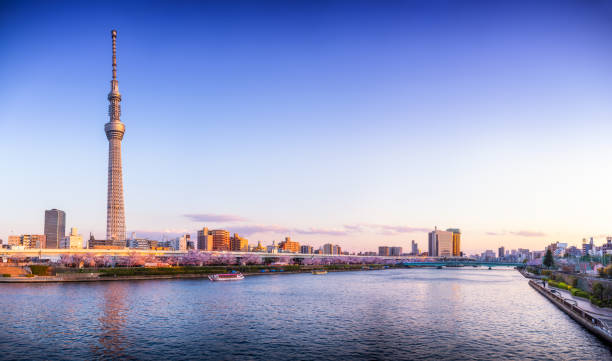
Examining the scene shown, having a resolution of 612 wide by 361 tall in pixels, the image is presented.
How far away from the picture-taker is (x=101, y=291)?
250ft

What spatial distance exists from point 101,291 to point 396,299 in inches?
2102

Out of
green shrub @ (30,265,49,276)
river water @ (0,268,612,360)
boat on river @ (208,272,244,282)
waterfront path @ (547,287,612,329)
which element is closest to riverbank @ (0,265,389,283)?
green shrub @ (30,265,49,276)

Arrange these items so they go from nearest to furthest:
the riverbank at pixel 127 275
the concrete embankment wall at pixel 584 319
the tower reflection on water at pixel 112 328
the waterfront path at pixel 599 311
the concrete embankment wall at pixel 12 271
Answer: the tower reflection on water at pixel 112 328 < the concrete embankment wall at pixel 584 319 < the waterfront path at pixel 599 311 < the riverbank at pixel 127 275 < the concrete embankment wall at pixel 12 271

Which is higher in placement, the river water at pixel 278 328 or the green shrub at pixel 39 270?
the river water at pixel 278 328

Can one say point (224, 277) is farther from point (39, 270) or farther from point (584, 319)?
point (584, 319)

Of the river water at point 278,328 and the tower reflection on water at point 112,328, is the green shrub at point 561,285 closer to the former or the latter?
the river water at point 278,328

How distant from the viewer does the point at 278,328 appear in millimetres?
45656

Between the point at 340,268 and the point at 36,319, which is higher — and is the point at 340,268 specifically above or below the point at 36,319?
below

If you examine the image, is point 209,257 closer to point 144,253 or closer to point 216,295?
point 144,253

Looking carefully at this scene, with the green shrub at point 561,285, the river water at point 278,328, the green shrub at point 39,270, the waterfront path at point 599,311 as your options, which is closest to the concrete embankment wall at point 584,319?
the river water at point 278,328

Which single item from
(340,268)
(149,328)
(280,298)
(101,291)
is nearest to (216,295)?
(280,298)

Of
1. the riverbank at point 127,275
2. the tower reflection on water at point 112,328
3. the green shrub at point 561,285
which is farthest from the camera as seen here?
the riverbank at point 127,275

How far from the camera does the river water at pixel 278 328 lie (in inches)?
1411

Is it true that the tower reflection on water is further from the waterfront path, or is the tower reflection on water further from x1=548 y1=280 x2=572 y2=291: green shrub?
x1=548 y1=280 x2=572 y2=291: green shrub
